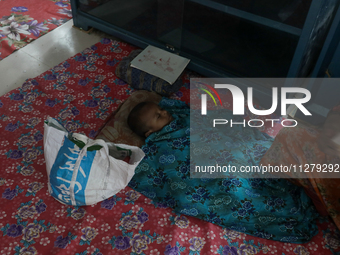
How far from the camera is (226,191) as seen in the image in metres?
1.31

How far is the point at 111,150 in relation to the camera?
1472 mm

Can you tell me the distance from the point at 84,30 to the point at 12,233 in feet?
5.37

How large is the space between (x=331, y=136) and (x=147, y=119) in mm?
768

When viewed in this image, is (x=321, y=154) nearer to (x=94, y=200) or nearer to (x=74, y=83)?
(x=94, y=200)

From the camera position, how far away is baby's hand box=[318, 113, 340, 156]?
1144 millimetres

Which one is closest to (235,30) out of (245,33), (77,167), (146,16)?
(245,33)

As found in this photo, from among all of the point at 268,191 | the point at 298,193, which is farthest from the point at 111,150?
the point at 298,193

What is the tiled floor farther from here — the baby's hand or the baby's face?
the baby's hand

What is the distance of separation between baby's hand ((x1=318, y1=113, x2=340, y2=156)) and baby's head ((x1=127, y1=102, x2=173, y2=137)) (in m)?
0.69

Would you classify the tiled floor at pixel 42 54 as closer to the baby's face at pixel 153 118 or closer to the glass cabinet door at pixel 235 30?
the glass cabinet door at pixel 235 30

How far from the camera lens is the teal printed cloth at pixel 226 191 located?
1.28 m

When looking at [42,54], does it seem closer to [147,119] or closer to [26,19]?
[26,19]

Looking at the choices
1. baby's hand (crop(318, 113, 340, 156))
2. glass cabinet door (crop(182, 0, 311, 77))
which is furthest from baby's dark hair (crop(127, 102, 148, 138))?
baby's hand (crop(318, 113, 340, 156))

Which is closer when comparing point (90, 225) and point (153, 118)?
point (90, 225)
